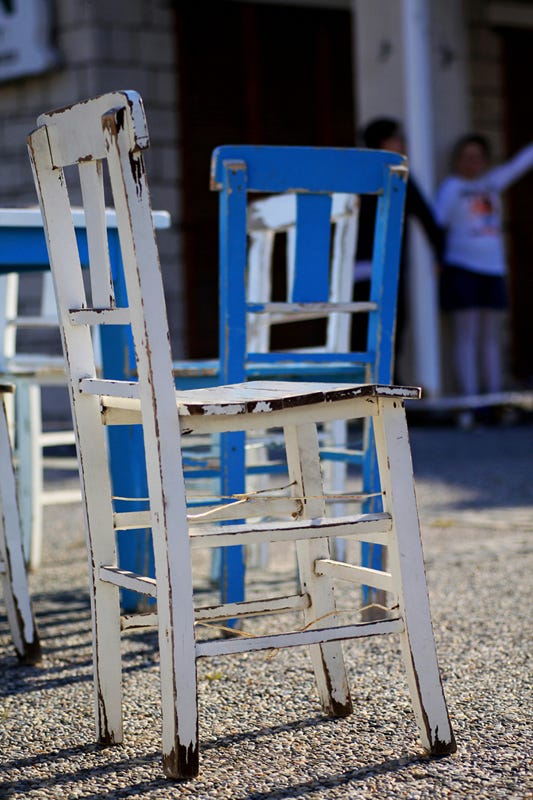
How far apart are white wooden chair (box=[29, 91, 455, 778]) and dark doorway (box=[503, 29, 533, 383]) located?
293 inches

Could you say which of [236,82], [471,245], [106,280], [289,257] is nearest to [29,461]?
[289,257]

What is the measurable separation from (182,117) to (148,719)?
6.35m

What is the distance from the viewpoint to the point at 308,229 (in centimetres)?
284

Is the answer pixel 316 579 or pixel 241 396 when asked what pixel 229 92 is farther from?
pixel 241 396

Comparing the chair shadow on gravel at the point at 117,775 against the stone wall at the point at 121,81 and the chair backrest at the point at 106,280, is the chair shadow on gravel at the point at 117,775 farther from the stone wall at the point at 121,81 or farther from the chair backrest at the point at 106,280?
the stone wall at the point at 121,81

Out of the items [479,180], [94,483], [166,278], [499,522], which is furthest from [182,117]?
[94,483]

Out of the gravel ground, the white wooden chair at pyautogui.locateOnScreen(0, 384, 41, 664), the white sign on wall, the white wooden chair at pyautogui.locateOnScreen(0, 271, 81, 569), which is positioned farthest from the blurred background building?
the white wooden chair at pyautogui.locateOnScreen(0, 384, 41, 664)

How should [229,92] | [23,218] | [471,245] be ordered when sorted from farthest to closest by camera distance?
[229,92], [471,245], [23,218]

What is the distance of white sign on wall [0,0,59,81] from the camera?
312 inches

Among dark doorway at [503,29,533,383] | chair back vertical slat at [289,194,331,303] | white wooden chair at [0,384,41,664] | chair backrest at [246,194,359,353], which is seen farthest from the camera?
dark doorway at [503,29,533,383]

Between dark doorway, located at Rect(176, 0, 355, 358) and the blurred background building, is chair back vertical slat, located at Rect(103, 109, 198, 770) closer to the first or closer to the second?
the blurred background building

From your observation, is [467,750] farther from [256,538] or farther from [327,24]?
[327,24]

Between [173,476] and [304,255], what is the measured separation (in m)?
1.09

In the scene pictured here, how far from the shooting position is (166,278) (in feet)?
26.7
